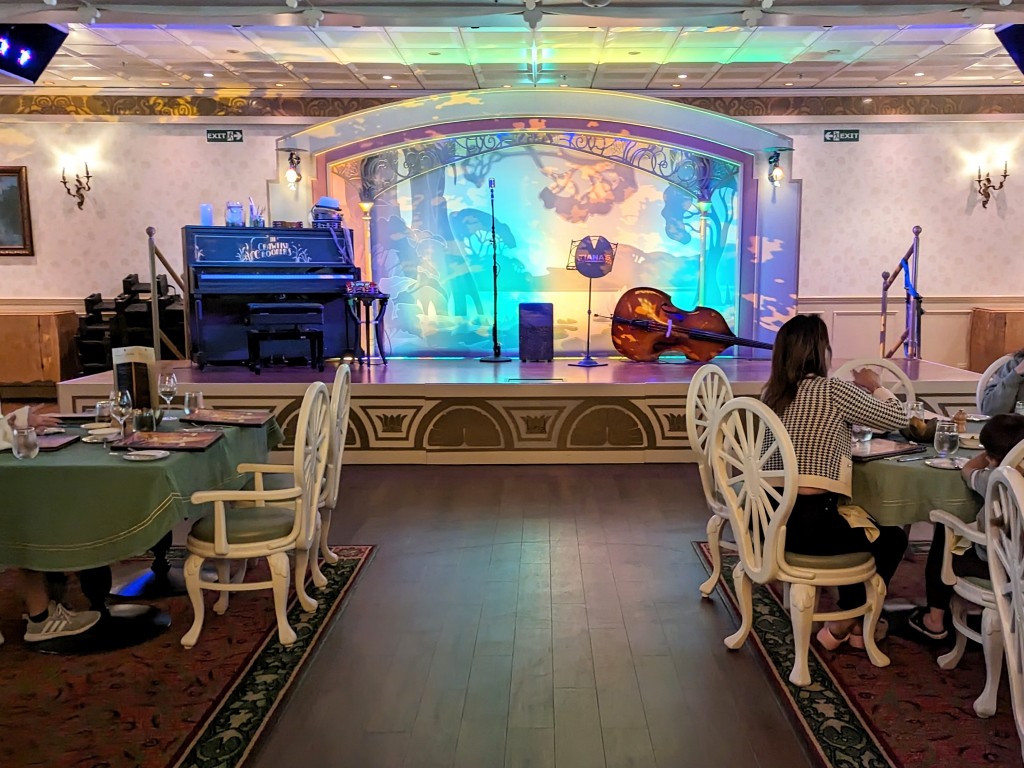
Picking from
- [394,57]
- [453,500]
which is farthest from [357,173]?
[453,500]

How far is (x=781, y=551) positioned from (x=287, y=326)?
497 cm

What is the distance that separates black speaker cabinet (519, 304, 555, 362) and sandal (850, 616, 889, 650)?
189 inches

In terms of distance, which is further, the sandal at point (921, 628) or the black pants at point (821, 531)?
the sandal at point (921, 628)

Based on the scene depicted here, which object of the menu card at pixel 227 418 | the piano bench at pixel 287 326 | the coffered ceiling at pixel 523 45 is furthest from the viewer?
the piano bench at pixel 287 326

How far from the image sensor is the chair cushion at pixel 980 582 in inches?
99.5

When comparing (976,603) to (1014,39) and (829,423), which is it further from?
(1014,39)

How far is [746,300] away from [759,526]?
5.64m

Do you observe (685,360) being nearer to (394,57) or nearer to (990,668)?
(394,57)

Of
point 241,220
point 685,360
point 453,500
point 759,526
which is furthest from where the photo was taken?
point 685,360

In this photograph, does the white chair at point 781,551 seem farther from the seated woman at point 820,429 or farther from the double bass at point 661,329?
the double bass at point 661,329

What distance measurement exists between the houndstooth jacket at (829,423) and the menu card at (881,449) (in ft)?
0.28

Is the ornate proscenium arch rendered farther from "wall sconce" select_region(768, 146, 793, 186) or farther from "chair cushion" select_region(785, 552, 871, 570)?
"chair cushion" select_region(785, 552, 871, 570)

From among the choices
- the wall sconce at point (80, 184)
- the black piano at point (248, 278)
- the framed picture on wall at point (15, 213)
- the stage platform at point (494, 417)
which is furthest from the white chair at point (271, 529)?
the framed picture on wall at point (15, 213)

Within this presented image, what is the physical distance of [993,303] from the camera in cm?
888
